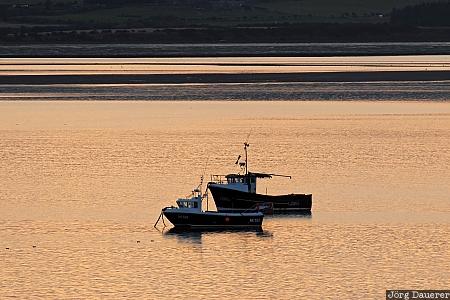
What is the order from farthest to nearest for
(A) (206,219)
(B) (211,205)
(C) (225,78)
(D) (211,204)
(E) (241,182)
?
1. (C) (225,78)
2. (D) (211,204)
3. (B) (211,205)
4. (E) (241,182)
5. (A) (206,219)

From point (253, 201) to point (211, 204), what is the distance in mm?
2327

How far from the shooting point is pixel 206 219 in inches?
1734

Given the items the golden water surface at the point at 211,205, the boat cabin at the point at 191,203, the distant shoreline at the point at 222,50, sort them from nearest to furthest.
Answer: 1. the golden water surface at the point at 211,205
2. the boat cabin at the point at 191,203
3. the distant shoreline at the point at 222,50

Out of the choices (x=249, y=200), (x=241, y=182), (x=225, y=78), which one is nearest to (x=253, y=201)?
(x=249, y=200)

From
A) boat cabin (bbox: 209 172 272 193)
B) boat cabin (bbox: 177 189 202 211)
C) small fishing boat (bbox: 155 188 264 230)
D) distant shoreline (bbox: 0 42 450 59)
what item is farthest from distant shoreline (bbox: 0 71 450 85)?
small fishing boat (bbox: 155 188 264 230)

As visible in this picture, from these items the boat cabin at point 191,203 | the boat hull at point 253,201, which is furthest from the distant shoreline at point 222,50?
the boat cabin at point 191,203

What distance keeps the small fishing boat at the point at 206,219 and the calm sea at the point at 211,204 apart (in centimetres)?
59

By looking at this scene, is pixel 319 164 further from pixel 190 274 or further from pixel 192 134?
pixel 190 274

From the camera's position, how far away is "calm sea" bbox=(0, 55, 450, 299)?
120 feet

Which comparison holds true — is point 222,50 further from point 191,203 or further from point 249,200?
point 191,203

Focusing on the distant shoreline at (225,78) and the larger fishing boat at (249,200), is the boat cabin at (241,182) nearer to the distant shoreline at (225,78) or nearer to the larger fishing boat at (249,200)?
the larger fishing boat at (249,200)

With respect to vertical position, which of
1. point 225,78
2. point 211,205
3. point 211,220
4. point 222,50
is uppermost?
point 222,50

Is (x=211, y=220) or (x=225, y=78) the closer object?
(x=211, y=220)

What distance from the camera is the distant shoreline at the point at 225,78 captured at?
324 ft
